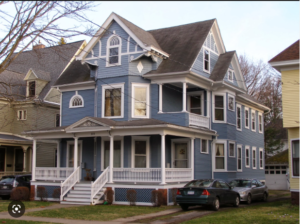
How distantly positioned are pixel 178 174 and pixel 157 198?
2.63 metres

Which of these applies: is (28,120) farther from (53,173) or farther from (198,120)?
(198,120)

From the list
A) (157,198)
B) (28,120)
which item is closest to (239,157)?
(157,198)

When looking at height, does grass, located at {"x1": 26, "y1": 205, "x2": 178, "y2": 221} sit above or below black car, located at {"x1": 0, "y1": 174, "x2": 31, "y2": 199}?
below

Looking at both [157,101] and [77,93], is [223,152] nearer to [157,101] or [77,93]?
[157,101]

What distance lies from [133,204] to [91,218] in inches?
194

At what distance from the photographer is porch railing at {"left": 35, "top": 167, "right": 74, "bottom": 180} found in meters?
22.7

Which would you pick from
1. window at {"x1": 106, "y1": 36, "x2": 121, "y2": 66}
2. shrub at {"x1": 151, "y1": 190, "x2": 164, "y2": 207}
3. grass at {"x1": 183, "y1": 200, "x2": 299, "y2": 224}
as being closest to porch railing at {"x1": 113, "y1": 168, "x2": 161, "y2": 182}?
shrub at {"x1": 151, "y1": 190, "x2": 164, "y2": 207}

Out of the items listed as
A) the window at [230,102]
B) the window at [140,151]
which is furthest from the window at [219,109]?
the window at [140,151]

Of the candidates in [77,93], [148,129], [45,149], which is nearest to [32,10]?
[148,129]

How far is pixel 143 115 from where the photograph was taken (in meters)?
23.2

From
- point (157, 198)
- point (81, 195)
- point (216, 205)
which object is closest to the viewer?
point (216, 205)

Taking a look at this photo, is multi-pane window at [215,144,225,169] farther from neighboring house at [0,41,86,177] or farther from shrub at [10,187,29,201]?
neighboring house at [0,41,86,177]

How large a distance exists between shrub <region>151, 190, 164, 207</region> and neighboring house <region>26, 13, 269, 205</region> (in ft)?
1.71

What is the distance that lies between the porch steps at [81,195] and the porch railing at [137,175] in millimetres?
1124
